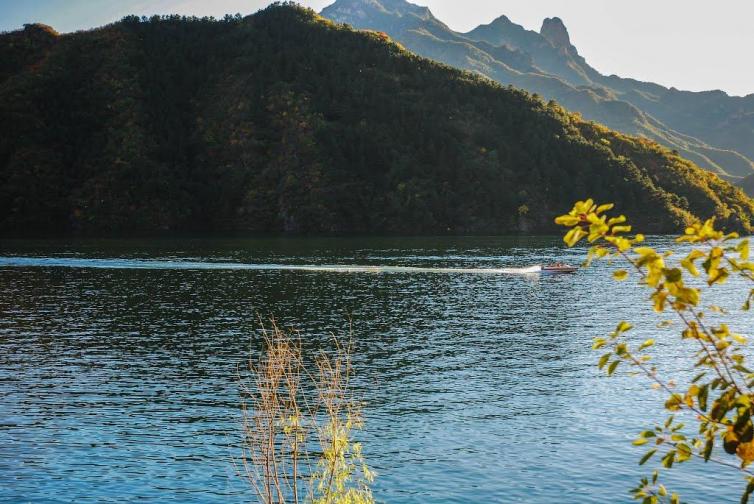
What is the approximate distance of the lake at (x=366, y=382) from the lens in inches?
1481

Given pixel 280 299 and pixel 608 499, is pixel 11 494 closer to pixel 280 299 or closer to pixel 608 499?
pixel 608 499

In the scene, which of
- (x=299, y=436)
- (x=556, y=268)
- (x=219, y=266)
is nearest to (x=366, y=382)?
(x=299, y=436)

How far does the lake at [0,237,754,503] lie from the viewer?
123 feet

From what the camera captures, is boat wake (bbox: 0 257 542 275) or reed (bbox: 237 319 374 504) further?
boat wake (bbox: 0 257 542 275)

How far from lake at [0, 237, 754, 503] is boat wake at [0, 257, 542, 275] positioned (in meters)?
5.46

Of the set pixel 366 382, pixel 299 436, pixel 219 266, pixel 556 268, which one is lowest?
pixel 366 382

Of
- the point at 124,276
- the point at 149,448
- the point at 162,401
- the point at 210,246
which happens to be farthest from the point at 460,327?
the point at 210,246

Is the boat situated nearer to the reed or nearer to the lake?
the lake

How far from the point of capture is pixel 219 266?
5561 inches

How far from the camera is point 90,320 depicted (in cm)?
8638

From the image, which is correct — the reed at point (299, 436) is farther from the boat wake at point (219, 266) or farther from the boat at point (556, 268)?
the boat at point (556, 268)

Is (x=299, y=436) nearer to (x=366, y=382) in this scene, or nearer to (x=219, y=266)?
(x=366, y=382)

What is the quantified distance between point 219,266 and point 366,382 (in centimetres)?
8925

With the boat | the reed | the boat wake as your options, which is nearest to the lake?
the reed
